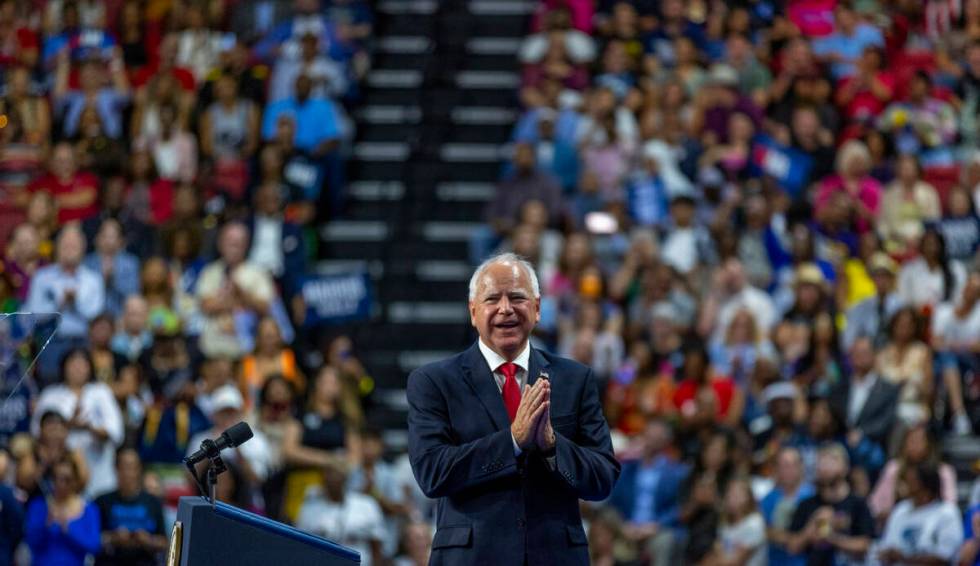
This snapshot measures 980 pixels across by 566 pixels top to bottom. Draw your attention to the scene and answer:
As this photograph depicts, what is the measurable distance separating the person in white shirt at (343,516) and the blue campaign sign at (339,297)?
2014mm

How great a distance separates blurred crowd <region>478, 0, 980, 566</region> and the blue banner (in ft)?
0.06

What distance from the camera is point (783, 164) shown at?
17.0 meters

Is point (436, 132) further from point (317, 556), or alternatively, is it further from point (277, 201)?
point (317, 556)

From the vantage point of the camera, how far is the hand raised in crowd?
20.1 ft

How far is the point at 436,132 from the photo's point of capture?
59.0 feet

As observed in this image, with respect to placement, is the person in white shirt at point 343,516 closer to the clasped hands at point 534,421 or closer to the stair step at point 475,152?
the stair step at point 475,152

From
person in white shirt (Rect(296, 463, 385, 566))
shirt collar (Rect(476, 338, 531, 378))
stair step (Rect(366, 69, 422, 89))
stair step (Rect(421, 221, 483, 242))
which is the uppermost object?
stair step (Rect(366, 69, 422, 89))

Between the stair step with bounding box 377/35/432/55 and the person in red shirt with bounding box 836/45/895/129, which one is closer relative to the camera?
the person in red shirt with bounding box 836/45/895/129

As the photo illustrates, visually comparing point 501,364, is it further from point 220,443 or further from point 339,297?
point 339,297

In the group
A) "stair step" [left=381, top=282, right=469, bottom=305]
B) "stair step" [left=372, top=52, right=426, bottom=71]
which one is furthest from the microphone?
"stair step" [left=372, top=52, right=426, bottom=71]

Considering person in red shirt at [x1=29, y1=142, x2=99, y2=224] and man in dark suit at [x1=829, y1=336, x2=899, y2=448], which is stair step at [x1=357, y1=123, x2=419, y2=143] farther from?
man in dark suit at [x1=829, y1=336, x2=899, y2=448]

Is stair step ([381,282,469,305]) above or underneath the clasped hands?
above

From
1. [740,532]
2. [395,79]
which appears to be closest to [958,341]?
[740,532]

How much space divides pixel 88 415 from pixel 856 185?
6494 millimetres
